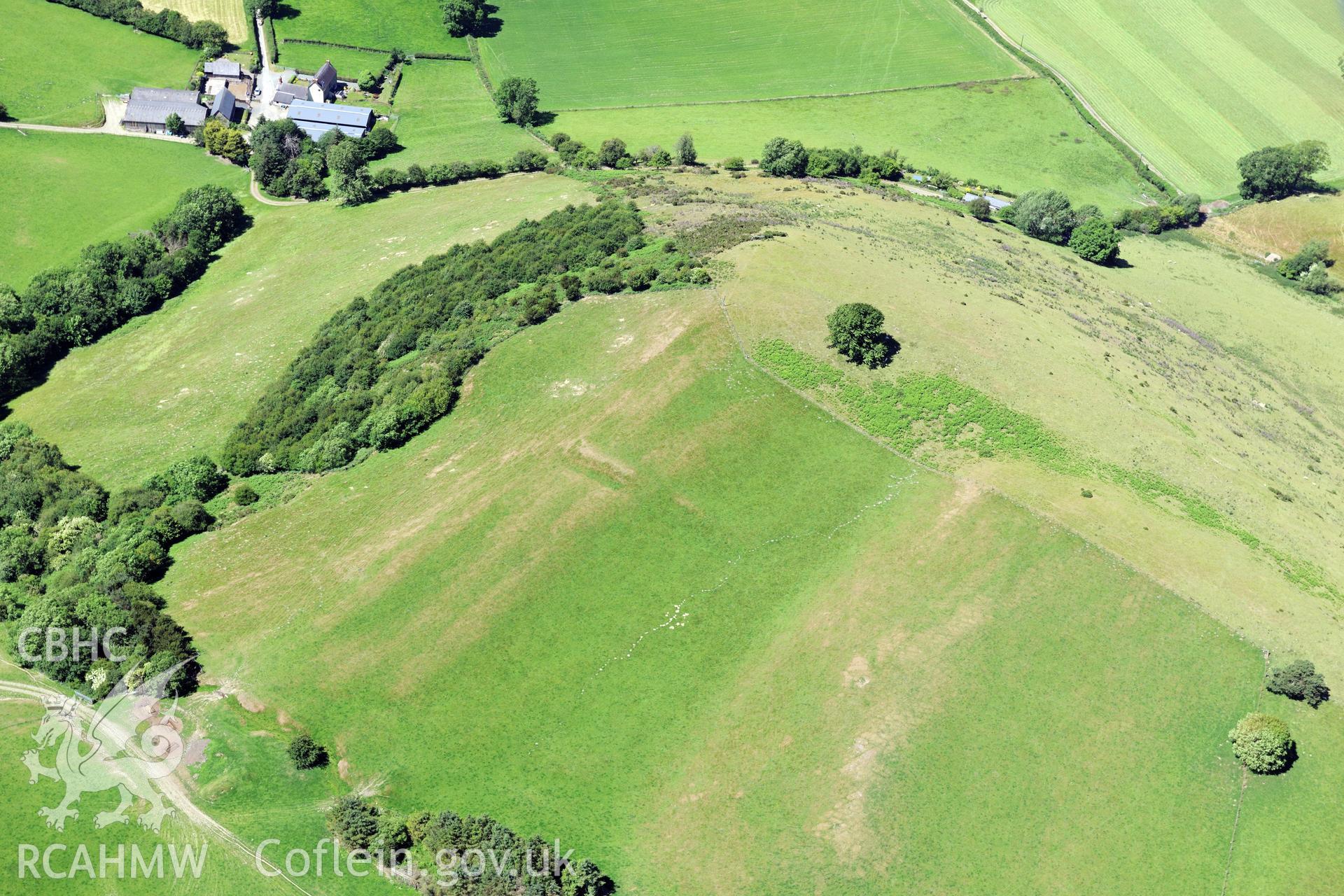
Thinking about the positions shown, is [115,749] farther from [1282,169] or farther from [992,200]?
[1282,169]

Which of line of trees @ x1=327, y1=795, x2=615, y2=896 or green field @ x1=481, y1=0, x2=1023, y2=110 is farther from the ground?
green field @ x1=481, y1=0, x2=1023, y2=110

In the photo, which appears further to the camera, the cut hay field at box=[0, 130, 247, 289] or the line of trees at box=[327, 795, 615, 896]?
the cut hay field at box=[0, 130, 247, 289]

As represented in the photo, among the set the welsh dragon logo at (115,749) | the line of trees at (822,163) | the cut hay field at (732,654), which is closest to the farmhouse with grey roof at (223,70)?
the line of trees at (822,163)

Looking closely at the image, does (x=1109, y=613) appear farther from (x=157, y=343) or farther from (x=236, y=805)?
(x=157, y=343)

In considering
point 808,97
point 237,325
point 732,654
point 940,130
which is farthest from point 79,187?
point 940,130

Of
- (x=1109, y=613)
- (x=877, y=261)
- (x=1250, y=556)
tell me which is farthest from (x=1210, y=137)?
(x=1109, y=613)

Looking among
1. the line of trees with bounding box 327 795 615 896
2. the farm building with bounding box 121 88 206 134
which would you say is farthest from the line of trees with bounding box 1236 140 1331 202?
the farm building with bounding box 121 88 206 134

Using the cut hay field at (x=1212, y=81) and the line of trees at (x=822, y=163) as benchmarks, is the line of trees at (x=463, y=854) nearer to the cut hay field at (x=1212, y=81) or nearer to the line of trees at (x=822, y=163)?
the line of trees at (x=822, y=163)

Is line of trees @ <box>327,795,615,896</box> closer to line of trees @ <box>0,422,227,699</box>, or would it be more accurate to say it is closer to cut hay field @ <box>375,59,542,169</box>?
line of trees @ <box>0,422,227,699</box>
